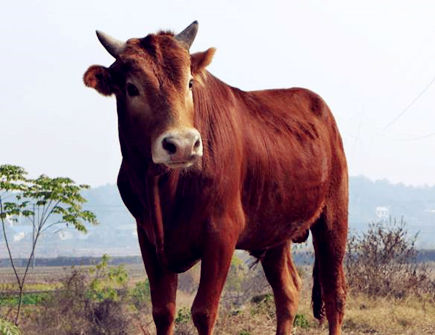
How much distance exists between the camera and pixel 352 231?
1897cm

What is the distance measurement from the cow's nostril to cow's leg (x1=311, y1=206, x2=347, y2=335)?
3507 millimetres

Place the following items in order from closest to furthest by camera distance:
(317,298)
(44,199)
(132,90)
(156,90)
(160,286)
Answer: (156,90)
(132,90)
(160,286)
(317,298)
(44,199)

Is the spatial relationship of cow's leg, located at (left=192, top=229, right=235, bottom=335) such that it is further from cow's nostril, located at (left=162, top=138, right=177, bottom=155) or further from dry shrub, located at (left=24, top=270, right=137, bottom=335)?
dry shrub, located at (left=24, top=270, right=137, bottom=335)

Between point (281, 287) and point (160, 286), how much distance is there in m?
Answer: 2.48

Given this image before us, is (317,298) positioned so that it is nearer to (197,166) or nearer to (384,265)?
(197,166)

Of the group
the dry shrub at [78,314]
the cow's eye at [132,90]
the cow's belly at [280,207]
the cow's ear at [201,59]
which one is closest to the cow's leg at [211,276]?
the cow's belly at [280,207]

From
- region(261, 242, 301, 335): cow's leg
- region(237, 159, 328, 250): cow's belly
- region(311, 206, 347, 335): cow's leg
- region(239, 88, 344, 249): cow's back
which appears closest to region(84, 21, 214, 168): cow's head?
region(239, 88, 344, 249): cow's back

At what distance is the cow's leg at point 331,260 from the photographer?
8805 mm

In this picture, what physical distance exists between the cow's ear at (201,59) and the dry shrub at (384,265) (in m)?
10.4

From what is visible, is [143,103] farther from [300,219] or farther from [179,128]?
[300,219]

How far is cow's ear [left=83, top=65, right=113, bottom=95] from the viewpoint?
641cm

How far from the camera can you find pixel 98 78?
645 centimetres

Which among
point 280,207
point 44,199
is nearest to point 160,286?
point 280,207

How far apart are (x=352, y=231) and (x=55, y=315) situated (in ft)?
24.4
